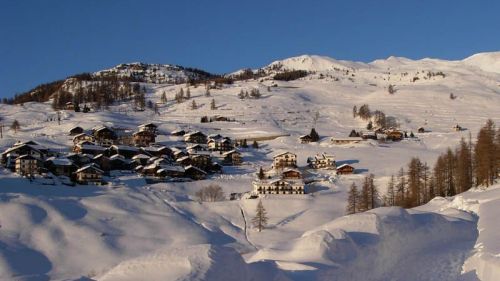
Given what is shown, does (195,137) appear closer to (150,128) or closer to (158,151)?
(150,128)

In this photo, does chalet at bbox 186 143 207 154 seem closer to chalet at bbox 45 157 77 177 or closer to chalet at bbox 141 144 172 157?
chalet at bbox 141 144 172 157

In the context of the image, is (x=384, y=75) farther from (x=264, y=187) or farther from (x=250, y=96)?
(x=264, y=187)

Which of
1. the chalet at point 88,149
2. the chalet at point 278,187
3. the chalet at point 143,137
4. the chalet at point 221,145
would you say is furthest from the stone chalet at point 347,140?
the chalet at point 88,149

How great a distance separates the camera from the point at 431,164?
205 ft

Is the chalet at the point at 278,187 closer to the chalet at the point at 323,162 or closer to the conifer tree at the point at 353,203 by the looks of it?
the conifer tree at the point at 353,203

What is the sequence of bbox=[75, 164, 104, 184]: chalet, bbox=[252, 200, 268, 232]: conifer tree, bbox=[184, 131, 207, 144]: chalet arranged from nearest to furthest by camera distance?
bbox=[252, 200, 268, 232]: conifer tree < bbox=[75, 164, 104, 184]: chalet < bbox=[184, 131, 207, 144]: chalet

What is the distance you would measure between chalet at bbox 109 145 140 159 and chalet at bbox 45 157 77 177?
10018 mm

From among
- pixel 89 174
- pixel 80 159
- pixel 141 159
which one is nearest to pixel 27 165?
pixel 89 174

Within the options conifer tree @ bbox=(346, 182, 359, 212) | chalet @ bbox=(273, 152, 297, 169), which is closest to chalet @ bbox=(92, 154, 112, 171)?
chalet @ bbox=(273, 152, 297, 169)

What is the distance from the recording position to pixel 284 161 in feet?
216

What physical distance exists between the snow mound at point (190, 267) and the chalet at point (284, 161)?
162 feet

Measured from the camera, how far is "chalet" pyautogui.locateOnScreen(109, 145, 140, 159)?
6788 centimetres

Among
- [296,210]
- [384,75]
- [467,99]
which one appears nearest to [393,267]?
[296,210]

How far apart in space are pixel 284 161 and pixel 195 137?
2071cm
